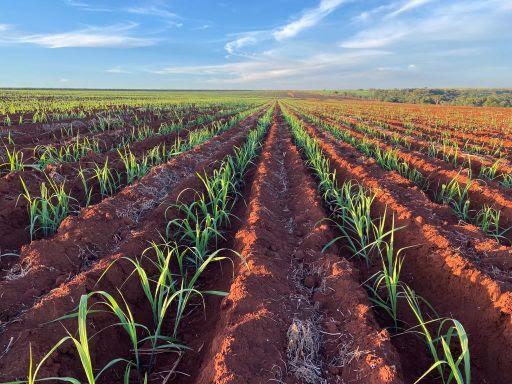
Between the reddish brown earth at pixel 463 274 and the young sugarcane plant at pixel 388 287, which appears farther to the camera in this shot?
the young sugarcane plant at pixel 388 287

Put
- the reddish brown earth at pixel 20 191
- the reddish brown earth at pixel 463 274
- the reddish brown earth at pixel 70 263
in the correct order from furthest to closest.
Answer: the reddish brown earth at pixel 20 191 < the reddish brown earth at pixel 463 274 < the reddish brown earth at pixel 70 263

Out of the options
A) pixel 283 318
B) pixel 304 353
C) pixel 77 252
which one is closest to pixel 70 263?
pixel 77 252

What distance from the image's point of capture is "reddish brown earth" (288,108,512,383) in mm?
2428

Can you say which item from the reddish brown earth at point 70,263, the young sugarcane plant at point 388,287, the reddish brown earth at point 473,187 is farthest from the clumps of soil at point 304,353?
the reddish brown earth at point 473,187

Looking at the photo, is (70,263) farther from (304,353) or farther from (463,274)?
(463,274)

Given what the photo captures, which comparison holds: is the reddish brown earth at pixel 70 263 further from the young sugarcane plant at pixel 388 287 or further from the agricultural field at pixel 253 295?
the young sugarcane plant at pixel 388 287

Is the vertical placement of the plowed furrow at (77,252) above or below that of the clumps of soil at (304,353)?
above

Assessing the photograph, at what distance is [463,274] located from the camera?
3.02 m

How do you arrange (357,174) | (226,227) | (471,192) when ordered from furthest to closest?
(357,174)
(471,192)
(226,227)

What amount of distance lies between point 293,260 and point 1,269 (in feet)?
9.28

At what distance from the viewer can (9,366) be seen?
1.97 m

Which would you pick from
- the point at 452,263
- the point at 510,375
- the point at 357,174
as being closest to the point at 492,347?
the point at 510,375

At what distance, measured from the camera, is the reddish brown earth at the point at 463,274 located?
7.97 ft

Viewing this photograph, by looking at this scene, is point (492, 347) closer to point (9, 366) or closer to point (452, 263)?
point (452, 263)
